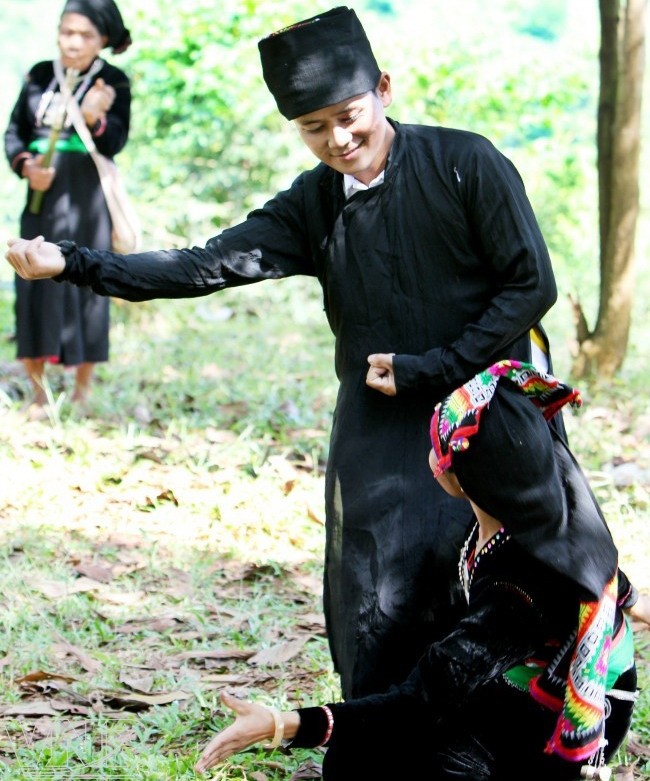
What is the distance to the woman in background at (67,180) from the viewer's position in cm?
607

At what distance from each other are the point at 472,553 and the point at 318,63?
1.17 m

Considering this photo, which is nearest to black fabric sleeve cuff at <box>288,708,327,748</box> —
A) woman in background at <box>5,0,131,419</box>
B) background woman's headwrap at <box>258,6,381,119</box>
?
background woman's headwrap at <box>258,6,381,119</box>

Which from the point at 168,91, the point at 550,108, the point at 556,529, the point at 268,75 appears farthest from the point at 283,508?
the point at 550,108

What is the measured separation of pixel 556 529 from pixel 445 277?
2.72 feet

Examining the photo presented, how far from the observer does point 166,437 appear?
19.7ft

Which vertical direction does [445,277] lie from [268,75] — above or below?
below

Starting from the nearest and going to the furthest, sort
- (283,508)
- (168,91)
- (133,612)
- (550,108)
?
(133,612)
(283,508)
(168,91)
(550,108)

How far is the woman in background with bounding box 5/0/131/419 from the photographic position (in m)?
6.07

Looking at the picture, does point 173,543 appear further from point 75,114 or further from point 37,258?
point 75,114

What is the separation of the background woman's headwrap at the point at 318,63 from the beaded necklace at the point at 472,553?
Answer: 1043mm

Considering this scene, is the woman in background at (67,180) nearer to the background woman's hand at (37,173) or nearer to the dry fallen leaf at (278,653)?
the background woman's hand at (37,173)

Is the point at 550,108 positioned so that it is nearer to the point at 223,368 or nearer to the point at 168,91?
the point at 168,91

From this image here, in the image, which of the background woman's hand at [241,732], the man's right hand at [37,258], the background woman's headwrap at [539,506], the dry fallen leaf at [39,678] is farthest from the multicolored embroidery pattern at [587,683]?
the dry fallen leaf at [39,678]

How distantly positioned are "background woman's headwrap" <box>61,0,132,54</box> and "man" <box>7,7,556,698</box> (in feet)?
10.7
